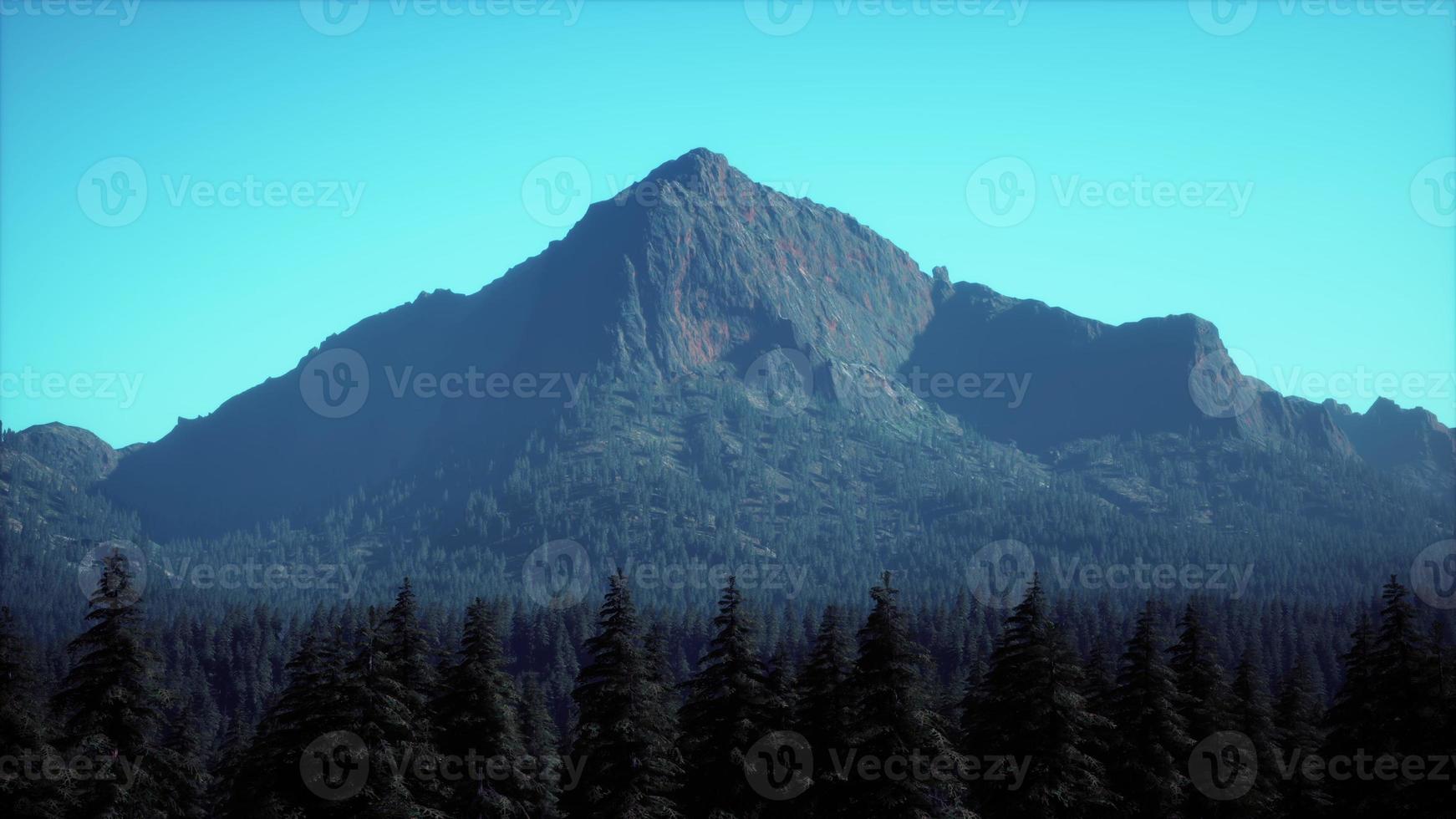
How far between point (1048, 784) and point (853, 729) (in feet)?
21.9

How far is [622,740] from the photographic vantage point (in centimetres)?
4319

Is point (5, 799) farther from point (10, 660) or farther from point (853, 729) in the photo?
point (853, 729)

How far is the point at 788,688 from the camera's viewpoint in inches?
1818

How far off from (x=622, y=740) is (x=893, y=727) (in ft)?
30.8
